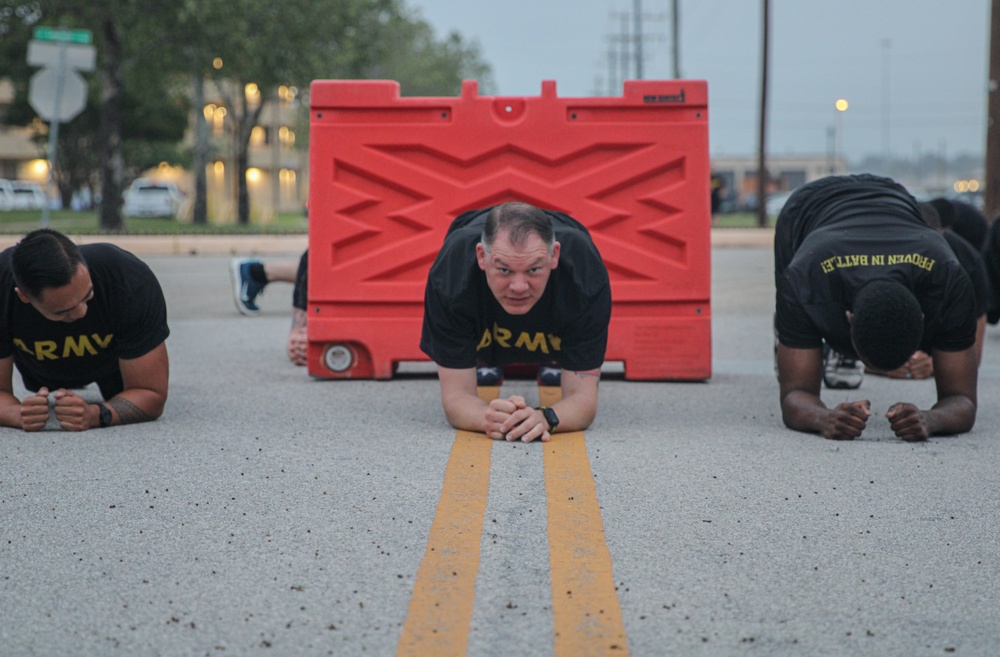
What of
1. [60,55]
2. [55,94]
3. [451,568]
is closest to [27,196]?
[55,94]

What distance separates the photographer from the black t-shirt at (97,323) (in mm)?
5418

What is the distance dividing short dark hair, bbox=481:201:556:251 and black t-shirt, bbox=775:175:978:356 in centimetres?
113

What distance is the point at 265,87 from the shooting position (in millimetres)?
33469

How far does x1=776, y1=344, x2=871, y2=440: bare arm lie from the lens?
541 centimetres

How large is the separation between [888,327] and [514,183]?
275cm

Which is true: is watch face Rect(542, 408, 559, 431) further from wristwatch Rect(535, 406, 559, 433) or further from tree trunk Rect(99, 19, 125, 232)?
tree trunk Rect(99, 19, 125, 232)

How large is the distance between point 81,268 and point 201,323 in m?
5.65

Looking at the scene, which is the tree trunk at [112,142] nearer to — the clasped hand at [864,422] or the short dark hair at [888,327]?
the clasped hand at [864,422]

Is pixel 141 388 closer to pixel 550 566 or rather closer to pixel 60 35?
pixel 550 566

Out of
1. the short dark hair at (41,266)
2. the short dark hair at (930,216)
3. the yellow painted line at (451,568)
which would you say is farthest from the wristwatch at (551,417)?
the short dark hair at (930,216)

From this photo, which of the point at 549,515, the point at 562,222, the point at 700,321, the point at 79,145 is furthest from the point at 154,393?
the point at 79,145

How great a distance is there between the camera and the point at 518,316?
5512mm

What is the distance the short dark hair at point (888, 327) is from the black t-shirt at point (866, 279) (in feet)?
0.79

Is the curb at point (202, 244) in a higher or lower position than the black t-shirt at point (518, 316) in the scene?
lower
